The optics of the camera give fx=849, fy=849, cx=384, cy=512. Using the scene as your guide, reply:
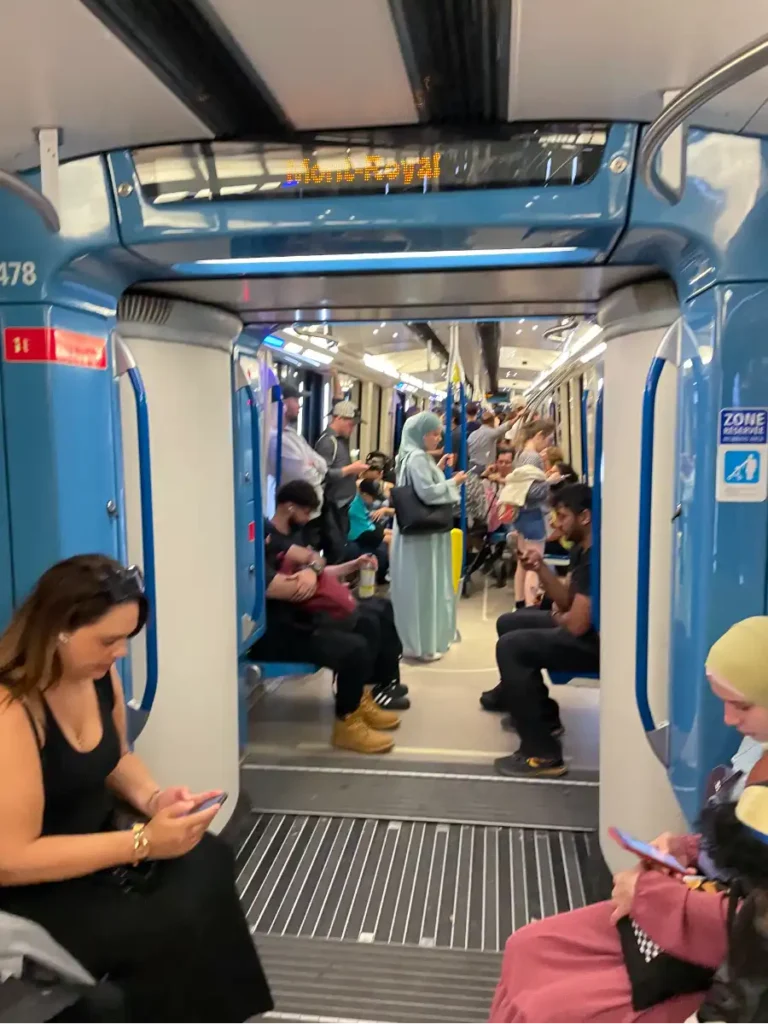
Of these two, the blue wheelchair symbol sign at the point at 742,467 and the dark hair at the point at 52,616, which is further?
the blue wheelchair symbol sign at the point at 742,467

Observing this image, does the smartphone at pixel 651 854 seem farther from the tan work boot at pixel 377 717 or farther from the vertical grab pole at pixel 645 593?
the tan work boot at pixel 377 717

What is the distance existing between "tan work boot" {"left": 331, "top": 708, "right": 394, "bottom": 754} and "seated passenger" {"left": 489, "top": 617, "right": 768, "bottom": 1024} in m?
2.38

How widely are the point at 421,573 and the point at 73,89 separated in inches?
170

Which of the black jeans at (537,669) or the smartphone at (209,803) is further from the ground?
the smartphone at (209,803)

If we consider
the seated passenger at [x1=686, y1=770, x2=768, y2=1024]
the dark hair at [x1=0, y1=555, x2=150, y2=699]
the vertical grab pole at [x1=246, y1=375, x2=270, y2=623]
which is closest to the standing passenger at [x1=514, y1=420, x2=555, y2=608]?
the vertical grab pole at [x1=246, y1=375, x2=270, y2=623]

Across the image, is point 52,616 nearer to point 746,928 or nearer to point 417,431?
point 746,928

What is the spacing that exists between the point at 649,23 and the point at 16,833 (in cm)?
196

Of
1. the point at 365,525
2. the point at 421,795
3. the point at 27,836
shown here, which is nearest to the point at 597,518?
the point at 421,795

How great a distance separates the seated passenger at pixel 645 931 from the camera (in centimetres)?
164

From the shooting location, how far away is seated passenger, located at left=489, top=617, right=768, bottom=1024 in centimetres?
164

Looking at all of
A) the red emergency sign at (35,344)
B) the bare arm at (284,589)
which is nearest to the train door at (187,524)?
the red emergency sign at (35,344)

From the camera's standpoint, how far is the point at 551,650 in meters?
4.04

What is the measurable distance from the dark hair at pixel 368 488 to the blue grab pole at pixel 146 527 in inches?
Answer: 189

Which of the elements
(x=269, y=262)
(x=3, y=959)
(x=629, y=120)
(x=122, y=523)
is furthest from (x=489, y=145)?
(x=3, y=959)
